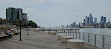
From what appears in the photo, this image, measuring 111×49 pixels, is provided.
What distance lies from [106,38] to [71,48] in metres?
2.79

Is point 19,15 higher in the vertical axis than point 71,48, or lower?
higher

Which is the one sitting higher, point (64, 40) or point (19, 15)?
point (19, 15)

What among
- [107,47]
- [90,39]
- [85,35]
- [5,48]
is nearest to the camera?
[5,48]

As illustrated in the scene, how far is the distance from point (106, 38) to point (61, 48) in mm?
3166

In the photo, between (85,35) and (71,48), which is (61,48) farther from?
(85,35)

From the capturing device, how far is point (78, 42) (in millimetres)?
9023

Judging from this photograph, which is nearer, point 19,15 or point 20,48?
point 20,48

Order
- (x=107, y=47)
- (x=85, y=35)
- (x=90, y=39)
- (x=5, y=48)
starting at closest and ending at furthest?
(x=5, y=48)
(x=107, y=47)
(x=90, y=39)
(x=85, y=35)

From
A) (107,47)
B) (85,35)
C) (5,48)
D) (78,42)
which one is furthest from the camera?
(85,35)

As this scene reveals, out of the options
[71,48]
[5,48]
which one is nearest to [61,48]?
[71,48]

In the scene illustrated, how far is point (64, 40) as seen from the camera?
42.0ft

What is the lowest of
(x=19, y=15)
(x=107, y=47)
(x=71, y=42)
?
(x=107, y=47)

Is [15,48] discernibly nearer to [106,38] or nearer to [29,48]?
[29,48]

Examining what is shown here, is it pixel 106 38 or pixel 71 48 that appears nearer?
pixel 71 48
